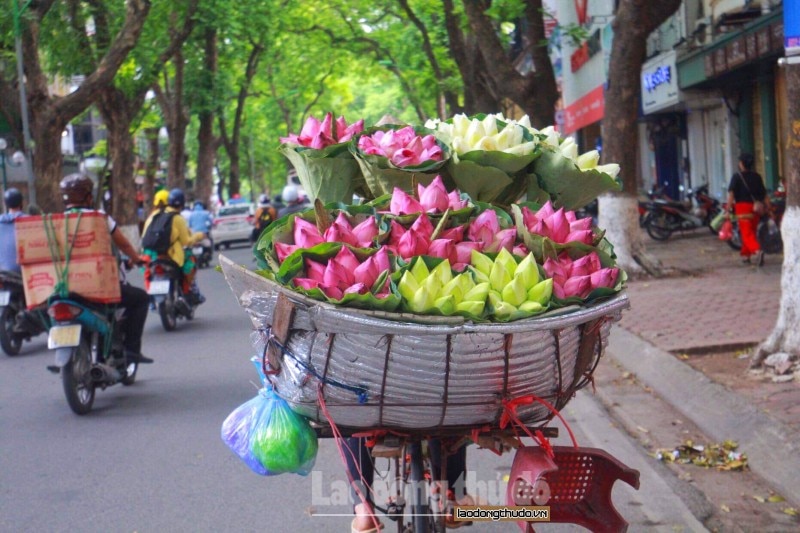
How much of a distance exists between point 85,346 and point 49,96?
41.1 feet

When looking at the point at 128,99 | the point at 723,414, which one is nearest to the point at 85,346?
the point at 723,414

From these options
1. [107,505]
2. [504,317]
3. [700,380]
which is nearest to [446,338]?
[504,317]

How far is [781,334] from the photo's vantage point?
22.9ft

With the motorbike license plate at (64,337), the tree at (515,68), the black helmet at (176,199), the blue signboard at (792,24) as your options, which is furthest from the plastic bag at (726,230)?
the motorbike license plate at (64,337)

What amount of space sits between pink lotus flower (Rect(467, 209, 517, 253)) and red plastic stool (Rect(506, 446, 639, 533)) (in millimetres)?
570

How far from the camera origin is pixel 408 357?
2650 millimetres

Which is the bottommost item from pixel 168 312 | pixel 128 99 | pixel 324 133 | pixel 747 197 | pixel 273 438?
pixel 168 312

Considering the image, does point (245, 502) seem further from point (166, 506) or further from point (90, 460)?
point (90, 460)

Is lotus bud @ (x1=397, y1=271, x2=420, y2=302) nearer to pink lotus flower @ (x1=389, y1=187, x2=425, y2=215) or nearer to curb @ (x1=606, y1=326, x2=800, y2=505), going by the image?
pink lotus flower @ (x1=389, y1=187, x2=425, y2=215)

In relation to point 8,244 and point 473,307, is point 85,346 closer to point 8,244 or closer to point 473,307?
point 8,244

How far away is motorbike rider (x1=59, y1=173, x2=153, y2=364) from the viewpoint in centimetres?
735

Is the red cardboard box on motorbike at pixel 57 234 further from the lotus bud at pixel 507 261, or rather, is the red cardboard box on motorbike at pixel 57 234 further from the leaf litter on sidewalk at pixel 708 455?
the lotus bud at pixel 507 261

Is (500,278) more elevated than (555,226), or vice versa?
(555,226)

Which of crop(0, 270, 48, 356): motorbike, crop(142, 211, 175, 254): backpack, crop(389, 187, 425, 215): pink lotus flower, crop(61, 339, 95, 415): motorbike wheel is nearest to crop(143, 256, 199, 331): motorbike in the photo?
Answer: crop(142, 211, 175, 254): backpack
